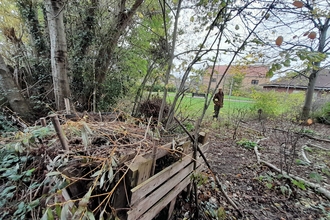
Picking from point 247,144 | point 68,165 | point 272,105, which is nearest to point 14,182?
point 68,165

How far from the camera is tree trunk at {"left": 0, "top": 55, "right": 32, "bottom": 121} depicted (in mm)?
3139

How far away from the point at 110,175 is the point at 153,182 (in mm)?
386

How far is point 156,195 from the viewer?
121 centimetres

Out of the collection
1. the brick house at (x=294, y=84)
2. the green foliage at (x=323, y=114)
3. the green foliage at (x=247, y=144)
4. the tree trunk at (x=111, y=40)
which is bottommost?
the green foliage at (x=247, y=144)

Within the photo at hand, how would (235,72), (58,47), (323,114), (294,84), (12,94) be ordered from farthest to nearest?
(294,84), (323,114), (235,72), (12,94), (58,47)

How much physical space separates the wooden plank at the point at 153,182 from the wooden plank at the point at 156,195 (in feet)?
0.16

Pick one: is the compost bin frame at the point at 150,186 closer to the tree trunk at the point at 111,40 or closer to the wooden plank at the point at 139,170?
the wooden plank at the point at 139,170

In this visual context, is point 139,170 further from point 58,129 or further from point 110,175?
point 58,129

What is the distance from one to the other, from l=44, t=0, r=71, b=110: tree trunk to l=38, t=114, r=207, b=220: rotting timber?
8.33ft

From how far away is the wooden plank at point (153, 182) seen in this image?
3.32ft

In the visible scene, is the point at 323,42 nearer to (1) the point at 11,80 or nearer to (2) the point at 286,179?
(2) the point at 286,179

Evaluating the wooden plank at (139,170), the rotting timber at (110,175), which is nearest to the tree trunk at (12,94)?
the rotting timber at (110,175)

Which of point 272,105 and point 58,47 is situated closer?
point 58,47

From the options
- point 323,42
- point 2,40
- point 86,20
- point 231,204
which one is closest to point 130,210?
point 231,204
